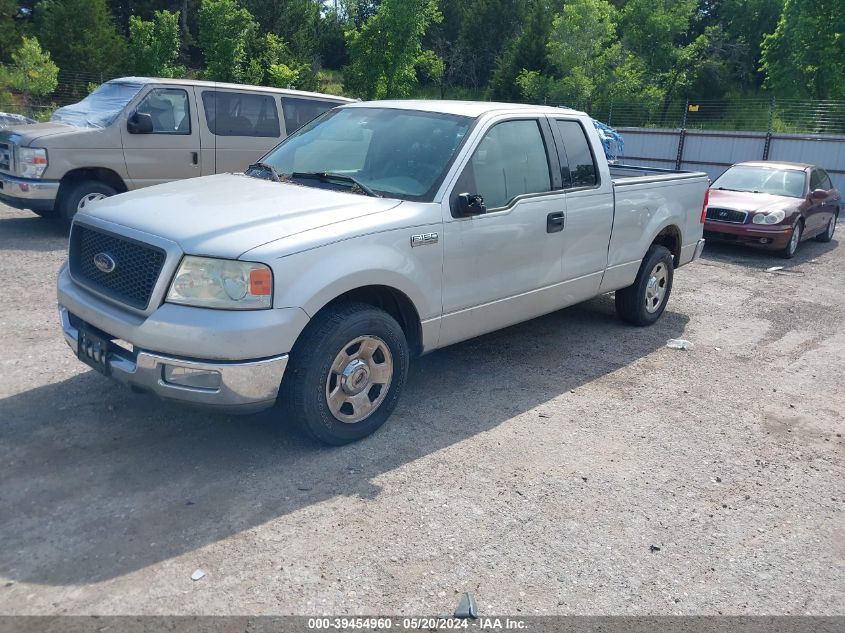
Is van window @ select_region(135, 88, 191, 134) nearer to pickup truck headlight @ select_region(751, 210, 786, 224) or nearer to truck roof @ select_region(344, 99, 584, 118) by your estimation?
truck roof @ select_region(344, 99, 584, 118)

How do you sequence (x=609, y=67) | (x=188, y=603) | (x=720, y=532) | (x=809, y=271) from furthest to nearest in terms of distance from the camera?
(x=609, y=67), (x=809, y=271), (x=720, y=532), (x=188, y=603)

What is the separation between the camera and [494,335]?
6797 millimetres

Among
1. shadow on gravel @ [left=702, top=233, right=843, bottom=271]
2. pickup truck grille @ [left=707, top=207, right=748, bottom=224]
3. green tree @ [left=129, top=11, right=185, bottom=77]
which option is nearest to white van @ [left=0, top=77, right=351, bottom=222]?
pickup truck grille @ [left=707, top=207, right=748, bottom=224]

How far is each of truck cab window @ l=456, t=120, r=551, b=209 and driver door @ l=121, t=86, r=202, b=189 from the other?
589 centimetres

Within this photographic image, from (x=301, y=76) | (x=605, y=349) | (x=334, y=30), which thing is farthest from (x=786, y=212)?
(x=334, y=30)

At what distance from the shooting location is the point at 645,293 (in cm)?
717

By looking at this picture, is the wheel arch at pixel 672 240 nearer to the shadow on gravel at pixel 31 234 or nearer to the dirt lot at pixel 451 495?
the dirt lot at pixel 451 495

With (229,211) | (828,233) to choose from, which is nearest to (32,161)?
(229,211)

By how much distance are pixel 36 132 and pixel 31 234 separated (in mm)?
1367

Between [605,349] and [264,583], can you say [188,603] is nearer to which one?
[264,583]

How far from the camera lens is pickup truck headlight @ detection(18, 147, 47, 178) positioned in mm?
9008

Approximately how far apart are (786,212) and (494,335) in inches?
289

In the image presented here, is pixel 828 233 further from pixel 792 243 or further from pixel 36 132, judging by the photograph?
pixel 36 132

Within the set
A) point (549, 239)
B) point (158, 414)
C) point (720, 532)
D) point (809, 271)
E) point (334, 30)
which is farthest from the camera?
point (334, 30)
